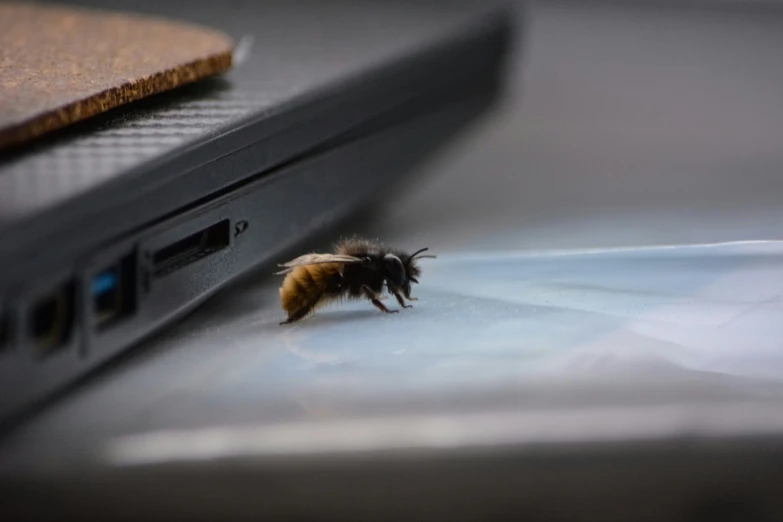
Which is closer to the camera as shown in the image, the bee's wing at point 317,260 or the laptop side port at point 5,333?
the laptop side port at point 5,333

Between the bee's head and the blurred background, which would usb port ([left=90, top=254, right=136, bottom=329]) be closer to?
the bee's head

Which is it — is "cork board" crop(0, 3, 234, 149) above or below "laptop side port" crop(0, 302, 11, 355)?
above

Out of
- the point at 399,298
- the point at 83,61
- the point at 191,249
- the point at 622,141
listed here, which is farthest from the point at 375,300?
the point at 622,141

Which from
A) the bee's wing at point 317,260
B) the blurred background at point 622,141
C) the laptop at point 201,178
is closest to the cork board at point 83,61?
the laptop at point 201,178

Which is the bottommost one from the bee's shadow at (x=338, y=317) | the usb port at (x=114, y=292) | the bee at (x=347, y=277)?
the bee's shadow at (x=338, y=317)

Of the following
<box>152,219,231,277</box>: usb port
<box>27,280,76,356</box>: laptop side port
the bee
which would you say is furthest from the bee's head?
<box>27,280,76,356</box>: laptop side port

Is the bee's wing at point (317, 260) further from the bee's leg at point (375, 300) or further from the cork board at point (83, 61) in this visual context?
the cork board at point (83, 61)

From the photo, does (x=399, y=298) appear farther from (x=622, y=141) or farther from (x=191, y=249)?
(x=622, y=141)
